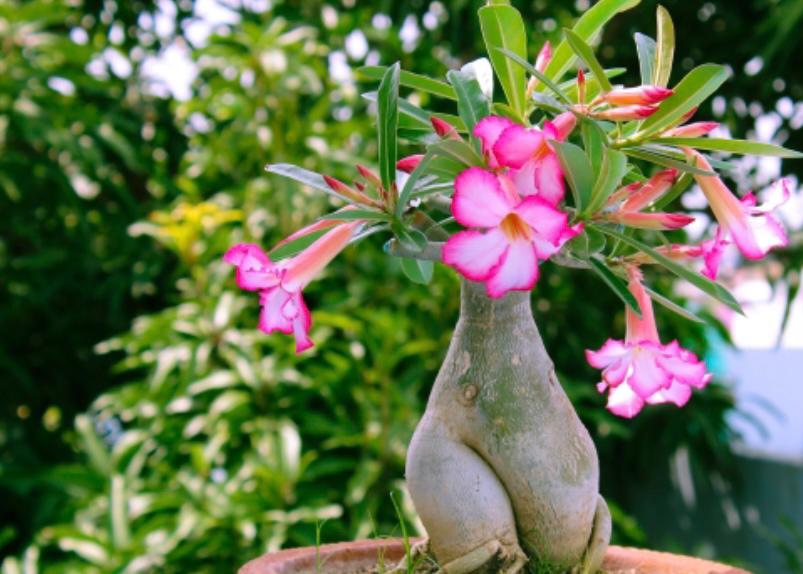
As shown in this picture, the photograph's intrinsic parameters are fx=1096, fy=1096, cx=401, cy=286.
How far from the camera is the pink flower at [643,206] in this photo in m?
0.80

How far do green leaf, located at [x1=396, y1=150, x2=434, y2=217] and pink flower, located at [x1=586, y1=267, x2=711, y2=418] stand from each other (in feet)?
0.69

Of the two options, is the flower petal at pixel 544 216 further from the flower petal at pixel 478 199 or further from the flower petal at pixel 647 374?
the flower petal at pixel 647 374

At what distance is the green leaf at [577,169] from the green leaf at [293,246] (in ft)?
0.67

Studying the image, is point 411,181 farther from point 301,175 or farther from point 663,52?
point 663,52

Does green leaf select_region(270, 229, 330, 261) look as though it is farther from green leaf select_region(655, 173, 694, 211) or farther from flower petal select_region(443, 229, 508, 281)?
green leaf select_region(655, 173, 694, 211)

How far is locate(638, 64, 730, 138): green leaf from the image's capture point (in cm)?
78

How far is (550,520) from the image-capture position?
3.03 feet

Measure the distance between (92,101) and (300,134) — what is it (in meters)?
0.77

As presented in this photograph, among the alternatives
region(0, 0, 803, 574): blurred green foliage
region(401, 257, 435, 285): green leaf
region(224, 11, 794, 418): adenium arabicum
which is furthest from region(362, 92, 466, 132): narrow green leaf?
region(0, 0, 803, 574): blurred green foliage

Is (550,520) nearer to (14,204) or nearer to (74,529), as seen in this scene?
(74,529)

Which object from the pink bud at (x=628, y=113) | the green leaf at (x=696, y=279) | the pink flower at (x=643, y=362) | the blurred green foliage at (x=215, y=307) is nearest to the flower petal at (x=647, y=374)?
the pink flower at (x=643, y=362)

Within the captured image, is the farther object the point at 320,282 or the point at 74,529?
the point at 320,282

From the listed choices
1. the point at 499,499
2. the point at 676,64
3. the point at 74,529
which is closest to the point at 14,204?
the point at 74,529

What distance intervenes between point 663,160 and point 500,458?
289mm
